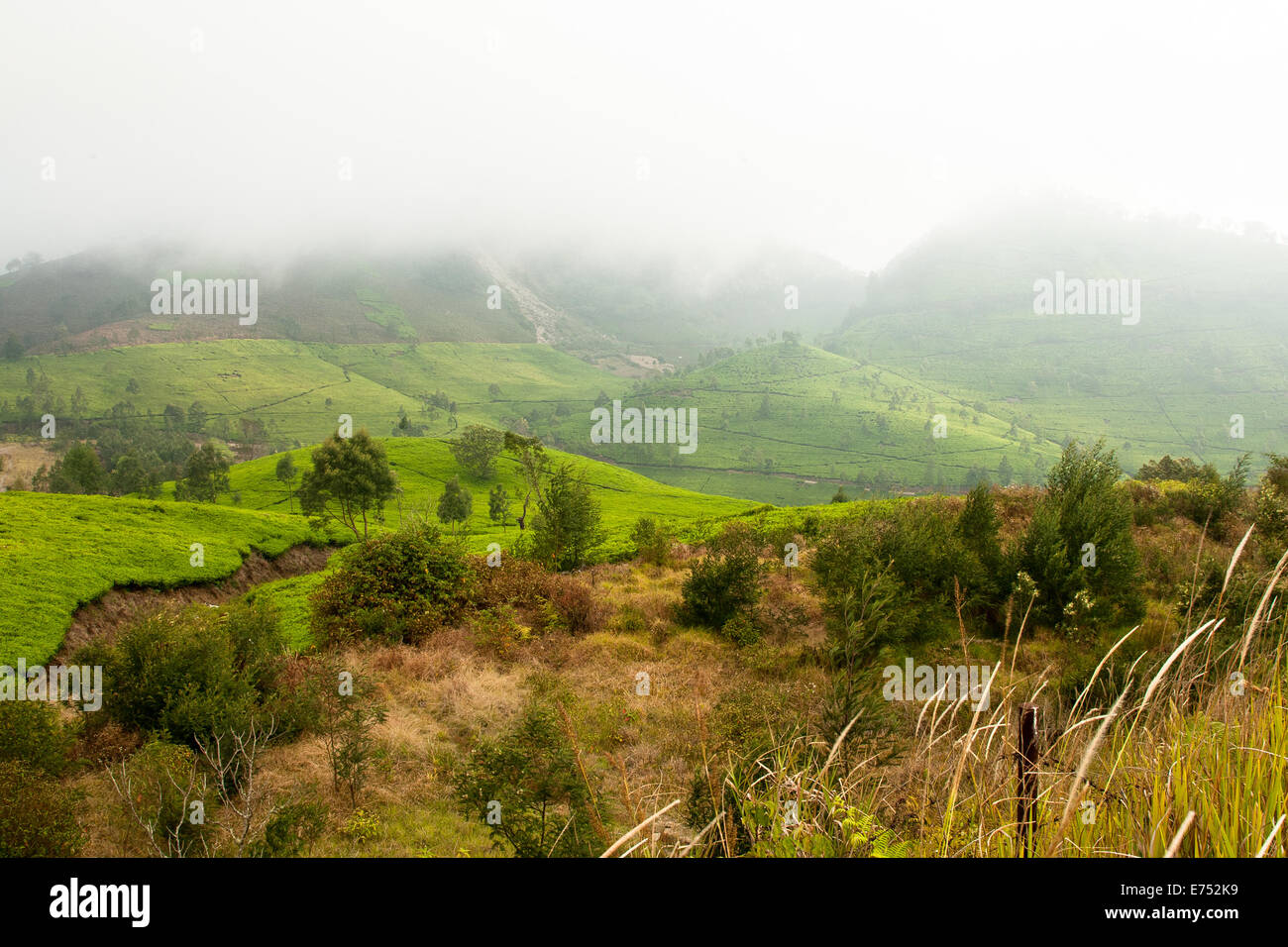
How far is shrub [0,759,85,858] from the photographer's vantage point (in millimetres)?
8180

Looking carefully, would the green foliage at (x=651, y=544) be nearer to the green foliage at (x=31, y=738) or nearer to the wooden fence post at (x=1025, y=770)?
the green foliage at (x=31, y=738)

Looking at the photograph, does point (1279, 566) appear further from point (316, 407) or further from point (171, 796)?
point (316, 407)

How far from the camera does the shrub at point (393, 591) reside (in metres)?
23.2

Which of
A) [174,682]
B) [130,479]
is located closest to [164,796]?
[174,682]

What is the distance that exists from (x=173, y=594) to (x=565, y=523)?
72.9 ft

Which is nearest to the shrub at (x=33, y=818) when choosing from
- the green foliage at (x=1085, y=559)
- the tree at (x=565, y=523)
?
the tree at (x=565, y=523)

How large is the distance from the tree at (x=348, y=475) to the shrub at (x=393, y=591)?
22.3m

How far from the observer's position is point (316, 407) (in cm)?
19038

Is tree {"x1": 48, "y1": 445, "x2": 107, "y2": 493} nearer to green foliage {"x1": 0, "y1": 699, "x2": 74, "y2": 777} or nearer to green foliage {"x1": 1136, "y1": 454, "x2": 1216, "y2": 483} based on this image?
green foliage {"x1": 0, "y1": 699, "x2": 74, "y2": 777}

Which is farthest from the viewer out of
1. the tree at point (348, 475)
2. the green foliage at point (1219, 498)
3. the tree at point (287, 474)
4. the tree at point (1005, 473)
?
the tree at point (1005, 473)

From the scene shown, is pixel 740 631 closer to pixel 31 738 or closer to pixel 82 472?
pixel 31 738

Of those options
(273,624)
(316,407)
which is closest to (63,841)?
(273,624)

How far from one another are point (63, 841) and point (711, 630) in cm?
1987

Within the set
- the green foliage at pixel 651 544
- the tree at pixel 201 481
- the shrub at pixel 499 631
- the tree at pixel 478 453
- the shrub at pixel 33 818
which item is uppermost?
the tree at pixel 478 453
